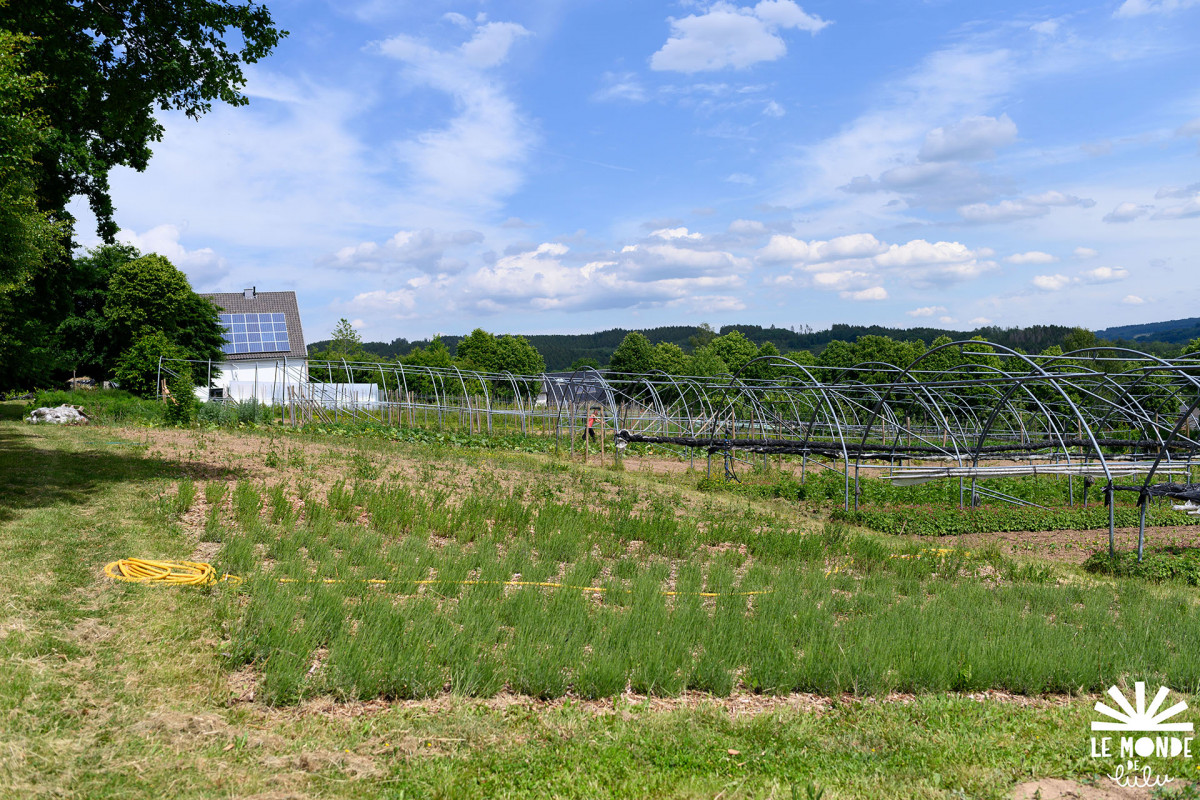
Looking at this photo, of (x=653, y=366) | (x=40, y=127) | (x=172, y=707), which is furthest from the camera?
(x=653, y=366)

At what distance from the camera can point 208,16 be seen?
38.0 feet

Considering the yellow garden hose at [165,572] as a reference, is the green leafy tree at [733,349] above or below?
above

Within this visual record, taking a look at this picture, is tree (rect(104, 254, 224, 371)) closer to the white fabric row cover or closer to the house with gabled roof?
the house with gabled roof

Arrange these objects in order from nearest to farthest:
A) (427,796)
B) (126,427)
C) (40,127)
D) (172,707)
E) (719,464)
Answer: (427,796) → (172,707) → (40,127) → (126,427) → (719,464)

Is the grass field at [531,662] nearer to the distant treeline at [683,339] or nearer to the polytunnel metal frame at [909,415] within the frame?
the polytunnel metal frame at [909,415]

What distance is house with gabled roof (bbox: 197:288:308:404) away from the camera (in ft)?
134

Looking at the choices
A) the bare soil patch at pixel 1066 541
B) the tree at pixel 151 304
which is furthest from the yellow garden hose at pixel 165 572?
the tree at pixel 151 304

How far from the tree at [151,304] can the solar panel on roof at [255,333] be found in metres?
4.50

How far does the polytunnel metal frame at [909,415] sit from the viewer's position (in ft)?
45.4

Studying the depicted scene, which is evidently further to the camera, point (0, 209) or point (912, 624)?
point (0, 209)

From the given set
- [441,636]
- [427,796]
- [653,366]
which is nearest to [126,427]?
[441,636]

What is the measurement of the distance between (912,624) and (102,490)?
10.9 metres

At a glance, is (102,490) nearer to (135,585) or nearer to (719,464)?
(135,585)

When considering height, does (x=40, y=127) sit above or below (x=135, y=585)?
above
